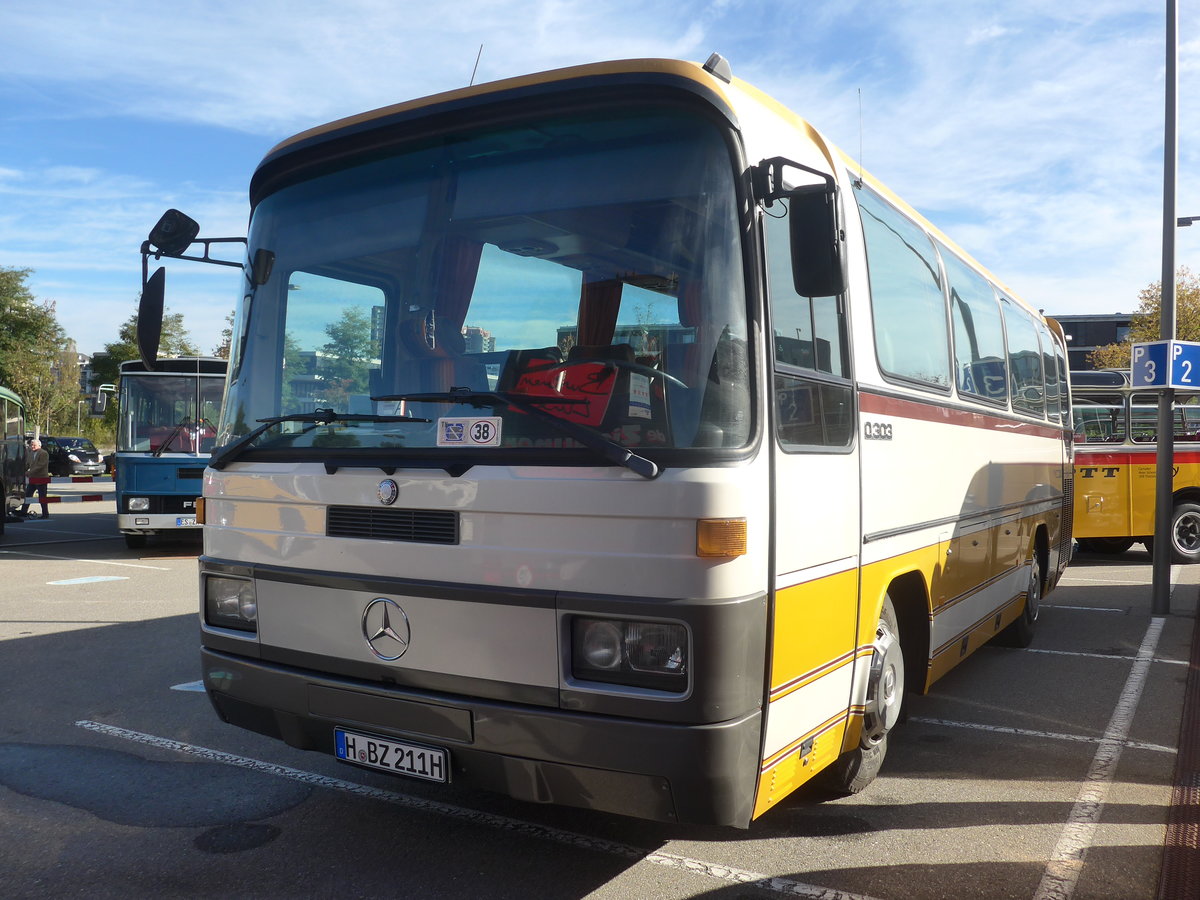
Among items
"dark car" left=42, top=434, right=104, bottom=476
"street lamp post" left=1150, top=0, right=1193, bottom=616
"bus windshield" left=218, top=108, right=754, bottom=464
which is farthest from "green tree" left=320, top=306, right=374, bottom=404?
"dark car" left=42, top=434, right=104, bottom=476

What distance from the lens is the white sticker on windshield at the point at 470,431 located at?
3598 mm

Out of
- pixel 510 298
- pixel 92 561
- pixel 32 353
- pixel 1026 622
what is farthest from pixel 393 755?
pixel 32 353

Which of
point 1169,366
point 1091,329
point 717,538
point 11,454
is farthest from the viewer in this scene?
point 1091,329

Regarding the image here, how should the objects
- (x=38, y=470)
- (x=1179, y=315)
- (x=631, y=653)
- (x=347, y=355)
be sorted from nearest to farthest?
1. (x=631, y=653)
2. (x=347, y=355)
3. (x=38, y=470)
4. (x=1179, y=315)

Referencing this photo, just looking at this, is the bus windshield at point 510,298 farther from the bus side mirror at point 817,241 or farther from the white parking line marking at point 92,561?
the white parking line marking at point 92,561

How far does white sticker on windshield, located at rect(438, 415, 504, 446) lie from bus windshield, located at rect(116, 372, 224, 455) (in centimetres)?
1248

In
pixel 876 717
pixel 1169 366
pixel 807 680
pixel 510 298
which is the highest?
pixel 1169 366

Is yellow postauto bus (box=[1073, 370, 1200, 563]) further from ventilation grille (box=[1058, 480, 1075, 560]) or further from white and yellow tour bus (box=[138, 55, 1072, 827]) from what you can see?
white and yellow tour bus (box=[138, 55, 1072, 827])

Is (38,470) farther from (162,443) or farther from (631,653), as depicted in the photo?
(631,653)

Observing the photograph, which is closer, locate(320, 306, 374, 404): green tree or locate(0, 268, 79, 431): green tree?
locate(320, 306, 374, 404): green tree

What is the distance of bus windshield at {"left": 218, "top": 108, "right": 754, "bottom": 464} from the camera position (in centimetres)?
347

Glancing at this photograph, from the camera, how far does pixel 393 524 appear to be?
382 centimetres

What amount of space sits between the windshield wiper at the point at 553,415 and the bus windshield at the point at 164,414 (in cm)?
1245

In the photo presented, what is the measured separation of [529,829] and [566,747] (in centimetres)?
120
